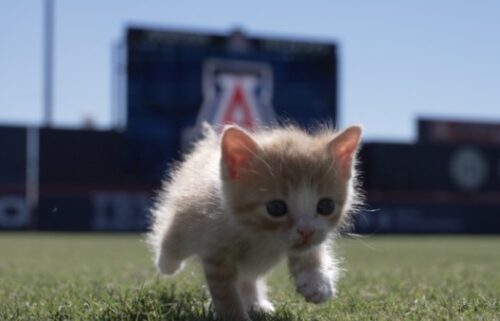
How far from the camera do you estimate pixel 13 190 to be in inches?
859

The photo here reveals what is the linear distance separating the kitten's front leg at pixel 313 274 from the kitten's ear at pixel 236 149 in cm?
51

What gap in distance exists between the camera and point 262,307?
399 centimetres

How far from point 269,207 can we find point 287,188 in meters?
0.11

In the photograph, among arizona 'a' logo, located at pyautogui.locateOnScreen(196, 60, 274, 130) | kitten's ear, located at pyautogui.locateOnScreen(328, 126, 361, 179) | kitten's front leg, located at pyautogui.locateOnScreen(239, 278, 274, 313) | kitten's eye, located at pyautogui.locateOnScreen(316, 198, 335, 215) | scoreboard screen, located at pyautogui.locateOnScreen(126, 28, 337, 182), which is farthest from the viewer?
arizona 'a' logo, located at pyautogui.locateOnScreen(196, 60, 274, 130)

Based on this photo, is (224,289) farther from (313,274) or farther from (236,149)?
(236,149)

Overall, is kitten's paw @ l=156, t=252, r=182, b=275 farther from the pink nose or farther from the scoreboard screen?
the scoreboard screen

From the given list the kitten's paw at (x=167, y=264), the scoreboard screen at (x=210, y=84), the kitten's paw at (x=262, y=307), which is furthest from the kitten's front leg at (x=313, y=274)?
the scoreboard screen at (x=210, y=84)

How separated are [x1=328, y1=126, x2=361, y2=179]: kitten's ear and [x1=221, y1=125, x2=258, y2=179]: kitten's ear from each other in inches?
14.8

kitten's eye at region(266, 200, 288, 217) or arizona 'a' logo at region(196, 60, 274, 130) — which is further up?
kitten's eye at region(266, 200, 288, 217)

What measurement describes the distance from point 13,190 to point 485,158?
15.4m

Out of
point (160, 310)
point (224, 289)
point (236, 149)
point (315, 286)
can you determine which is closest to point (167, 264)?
point (160, 310)

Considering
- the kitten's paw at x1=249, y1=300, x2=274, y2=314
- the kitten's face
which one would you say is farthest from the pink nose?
the kitten's paw at x1=249, y1=300, x2=274, y2=314

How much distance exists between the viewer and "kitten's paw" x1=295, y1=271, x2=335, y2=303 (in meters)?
3.53

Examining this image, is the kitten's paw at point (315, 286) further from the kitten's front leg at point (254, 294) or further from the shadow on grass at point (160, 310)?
the kitten's front leg at point (254, 294)
